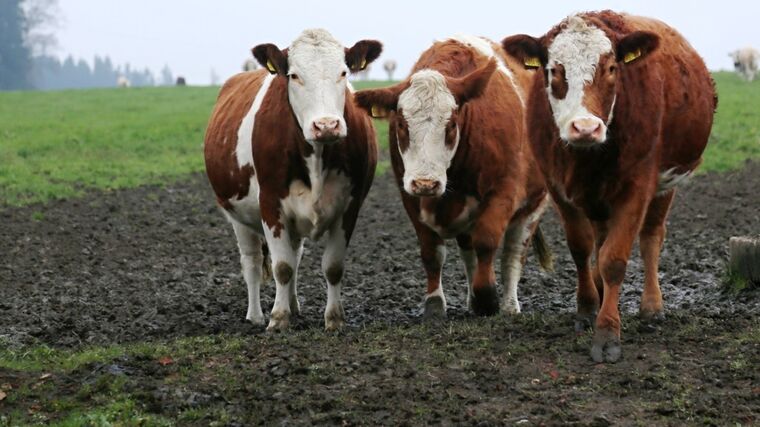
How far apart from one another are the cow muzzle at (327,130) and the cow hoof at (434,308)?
5.72 feet

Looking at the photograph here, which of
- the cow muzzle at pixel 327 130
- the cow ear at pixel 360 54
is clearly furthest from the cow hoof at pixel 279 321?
the cow ear at pixel 360 54

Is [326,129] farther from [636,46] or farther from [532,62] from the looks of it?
[636,46]

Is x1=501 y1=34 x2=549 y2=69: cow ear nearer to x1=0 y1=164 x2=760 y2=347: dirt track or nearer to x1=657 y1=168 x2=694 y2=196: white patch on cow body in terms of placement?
x1=657 y1=168 x2=694 y2=196: white patch on cow body

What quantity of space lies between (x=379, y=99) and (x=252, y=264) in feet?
8.82

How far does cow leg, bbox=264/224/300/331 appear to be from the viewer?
9562 millimetres

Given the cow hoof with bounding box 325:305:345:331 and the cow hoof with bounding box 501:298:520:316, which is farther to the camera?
the cow hoof with bounding box 501:298:520:316

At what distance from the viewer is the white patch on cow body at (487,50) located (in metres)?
10.0

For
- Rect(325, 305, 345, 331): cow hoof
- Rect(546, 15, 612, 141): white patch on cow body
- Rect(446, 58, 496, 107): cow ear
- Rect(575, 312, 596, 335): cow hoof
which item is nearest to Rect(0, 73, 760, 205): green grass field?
Rect(325, 305, 345, 331): cow hoof

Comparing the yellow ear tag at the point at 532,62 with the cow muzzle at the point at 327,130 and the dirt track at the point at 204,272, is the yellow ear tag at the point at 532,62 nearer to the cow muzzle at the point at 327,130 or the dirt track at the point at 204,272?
the cow muzzle at the point at 327,130

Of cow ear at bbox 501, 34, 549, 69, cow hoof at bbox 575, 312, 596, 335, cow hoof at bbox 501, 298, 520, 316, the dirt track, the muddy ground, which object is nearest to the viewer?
the muddy ground

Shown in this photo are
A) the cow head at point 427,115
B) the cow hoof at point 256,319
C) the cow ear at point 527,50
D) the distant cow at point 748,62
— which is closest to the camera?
the cow ear at point 527,50

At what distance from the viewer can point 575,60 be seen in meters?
7.41

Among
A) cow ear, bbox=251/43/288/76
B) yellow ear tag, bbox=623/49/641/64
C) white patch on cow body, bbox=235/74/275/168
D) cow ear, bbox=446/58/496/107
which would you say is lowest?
white patch on cow body, bbox=235/74/275/168

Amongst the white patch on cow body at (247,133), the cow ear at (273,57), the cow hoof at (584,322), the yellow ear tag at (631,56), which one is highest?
the yellow ear tag at (631,56)
